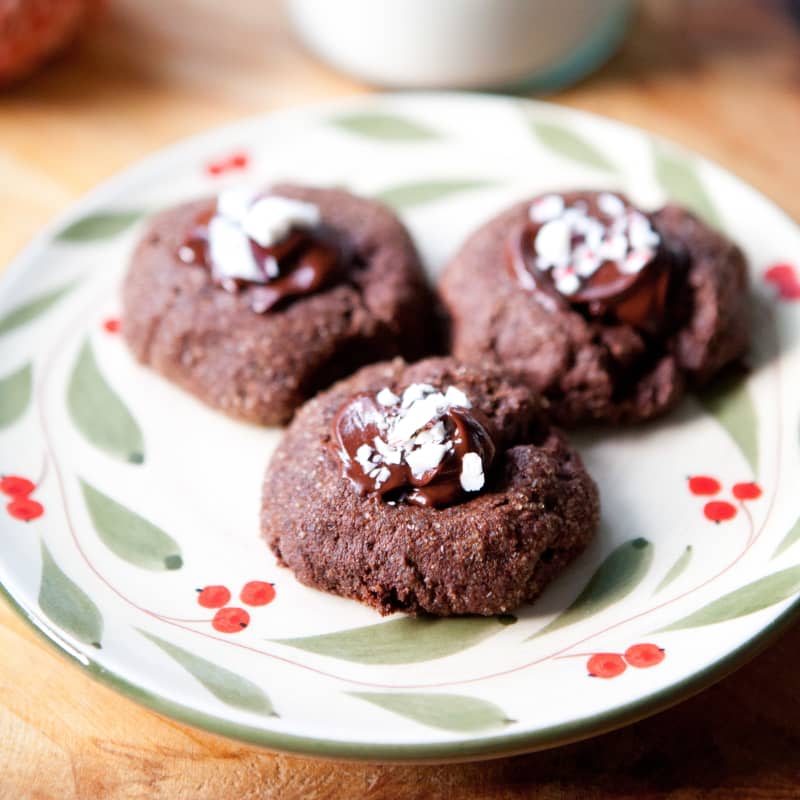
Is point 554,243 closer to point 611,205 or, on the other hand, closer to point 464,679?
point 611,205

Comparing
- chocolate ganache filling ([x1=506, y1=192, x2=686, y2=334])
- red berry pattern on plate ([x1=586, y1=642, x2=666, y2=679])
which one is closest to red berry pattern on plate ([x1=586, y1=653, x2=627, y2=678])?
red berry pattern on plate ([x1=586, y1=642, x2=666, y2=679])

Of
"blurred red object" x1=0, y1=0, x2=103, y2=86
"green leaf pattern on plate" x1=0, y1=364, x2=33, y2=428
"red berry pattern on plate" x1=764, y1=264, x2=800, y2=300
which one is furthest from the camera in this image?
"blurred red object" x1=0, y1=0, x2=103, y2=86

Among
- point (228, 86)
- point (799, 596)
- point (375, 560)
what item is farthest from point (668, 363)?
point (228, 86)

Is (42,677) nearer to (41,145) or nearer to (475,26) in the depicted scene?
(41,145)

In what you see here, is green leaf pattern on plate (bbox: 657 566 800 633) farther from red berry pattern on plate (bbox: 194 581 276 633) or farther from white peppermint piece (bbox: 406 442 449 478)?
red berry pattern on plate (bbox: 194 581 276 633)

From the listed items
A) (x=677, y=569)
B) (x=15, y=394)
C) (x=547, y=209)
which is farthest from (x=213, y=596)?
(x=547, y=209)

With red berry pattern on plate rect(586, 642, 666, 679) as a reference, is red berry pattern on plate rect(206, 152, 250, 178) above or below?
above

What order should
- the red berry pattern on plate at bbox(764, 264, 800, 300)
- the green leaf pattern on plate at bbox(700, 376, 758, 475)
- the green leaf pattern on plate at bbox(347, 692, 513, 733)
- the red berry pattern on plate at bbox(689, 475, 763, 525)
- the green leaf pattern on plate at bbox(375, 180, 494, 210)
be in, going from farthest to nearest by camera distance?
the green leaf pattern on plate at bbox(375, 180, 494, 210)
the red berry pattern on plate at bbox(764, 264, 800, 300)
the green leaf pattern on plate at bbox(700, 376, 758, 475)
the red berry pattern on plate at bbox(689, 475, 763, 525)
the green leaf pattern on plate at bbox(347, 692, 513, 733)

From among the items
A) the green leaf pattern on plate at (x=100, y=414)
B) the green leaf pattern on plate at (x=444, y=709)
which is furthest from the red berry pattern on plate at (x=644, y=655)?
the green leaf pattern on plate at (x=100, y=414)
